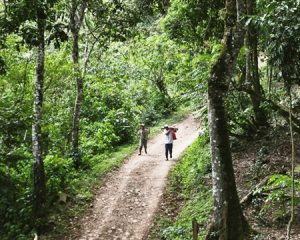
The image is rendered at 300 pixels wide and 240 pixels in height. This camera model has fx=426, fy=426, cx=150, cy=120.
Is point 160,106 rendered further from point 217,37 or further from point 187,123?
point 217,37

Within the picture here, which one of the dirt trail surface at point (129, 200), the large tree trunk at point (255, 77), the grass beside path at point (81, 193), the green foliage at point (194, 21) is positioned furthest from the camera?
the green foliage at point (194, 21)

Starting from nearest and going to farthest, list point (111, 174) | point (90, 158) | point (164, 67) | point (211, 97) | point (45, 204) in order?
point (211, 97), point (45, 204), point (111, 174), point (90, 158), point (164, 67)

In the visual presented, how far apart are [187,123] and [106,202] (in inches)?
563

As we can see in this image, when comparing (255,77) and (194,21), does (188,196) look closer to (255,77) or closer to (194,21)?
(255,77)

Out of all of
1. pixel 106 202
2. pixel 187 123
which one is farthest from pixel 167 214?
pixel 187 123

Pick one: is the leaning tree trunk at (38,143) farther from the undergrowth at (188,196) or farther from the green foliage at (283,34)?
the green foliage at (283,34)

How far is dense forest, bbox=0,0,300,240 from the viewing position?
28.8 feet

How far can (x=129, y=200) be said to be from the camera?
14164mm

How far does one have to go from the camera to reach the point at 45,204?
1296 centimetres

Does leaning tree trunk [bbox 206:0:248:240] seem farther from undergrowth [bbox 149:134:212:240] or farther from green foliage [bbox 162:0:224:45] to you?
green foliage [bbox 162:0:224:45]

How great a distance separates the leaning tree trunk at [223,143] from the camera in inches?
337

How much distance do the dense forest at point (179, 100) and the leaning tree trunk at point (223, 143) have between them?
21 millimetres

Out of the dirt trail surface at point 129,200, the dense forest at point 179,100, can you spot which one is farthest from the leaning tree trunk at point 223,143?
the dirt trail surface at point 129,200

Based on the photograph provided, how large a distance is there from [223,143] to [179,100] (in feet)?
28.9
